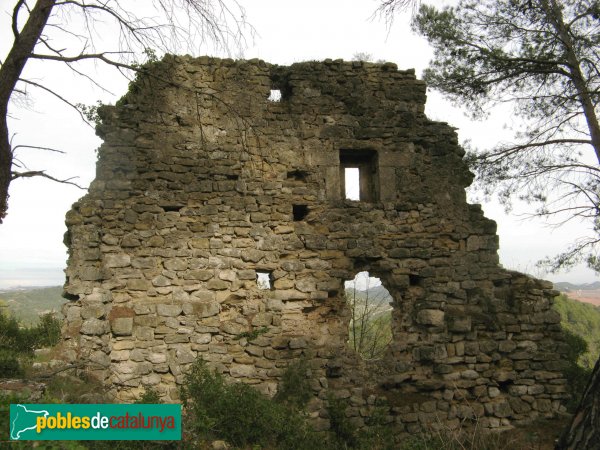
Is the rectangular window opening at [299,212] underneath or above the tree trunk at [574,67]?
underneath

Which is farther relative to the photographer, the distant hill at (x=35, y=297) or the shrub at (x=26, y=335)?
the distant hill at (x=35, y=297)

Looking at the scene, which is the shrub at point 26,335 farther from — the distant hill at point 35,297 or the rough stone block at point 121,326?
the distant hill at point 35,297

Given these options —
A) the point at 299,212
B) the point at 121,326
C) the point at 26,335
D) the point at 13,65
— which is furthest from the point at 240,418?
the point at 26,335

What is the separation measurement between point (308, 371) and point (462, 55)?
5.68m

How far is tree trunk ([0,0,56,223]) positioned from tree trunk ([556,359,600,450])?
4948 mm

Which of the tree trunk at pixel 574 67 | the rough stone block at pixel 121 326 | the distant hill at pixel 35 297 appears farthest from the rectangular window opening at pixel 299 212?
the distant hill at pixel 35 297

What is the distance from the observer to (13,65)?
14.9ft

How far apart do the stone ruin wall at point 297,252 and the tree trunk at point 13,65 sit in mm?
1235

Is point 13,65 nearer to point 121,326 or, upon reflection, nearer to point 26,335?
point 121,326

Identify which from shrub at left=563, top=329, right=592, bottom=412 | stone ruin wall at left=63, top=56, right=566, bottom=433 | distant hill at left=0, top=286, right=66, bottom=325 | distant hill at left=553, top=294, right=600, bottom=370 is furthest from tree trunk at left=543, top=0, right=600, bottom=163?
distant hill at left=0, top=286, right=66, bottom=325

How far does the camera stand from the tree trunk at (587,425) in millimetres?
2223

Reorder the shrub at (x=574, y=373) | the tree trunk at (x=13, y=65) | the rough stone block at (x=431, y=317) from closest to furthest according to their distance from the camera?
1. the tree trunk at (x=13, y=65)
2. the rough stone block at (x=431, y=317)
3. the shrub at (x=574, y=373)

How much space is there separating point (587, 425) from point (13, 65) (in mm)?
5305

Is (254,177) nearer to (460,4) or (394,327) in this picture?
(394,327)
